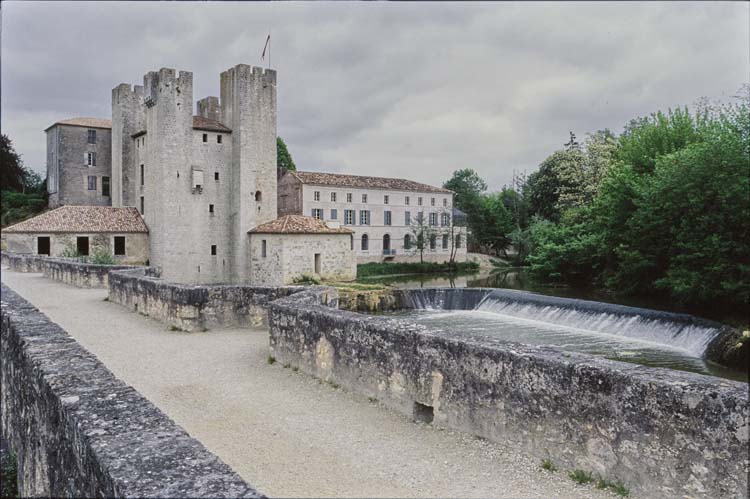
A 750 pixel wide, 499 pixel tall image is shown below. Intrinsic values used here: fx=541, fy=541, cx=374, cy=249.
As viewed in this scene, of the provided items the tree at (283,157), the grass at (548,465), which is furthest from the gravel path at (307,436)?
the tree at (283,157)

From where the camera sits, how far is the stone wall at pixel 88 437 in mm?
2098

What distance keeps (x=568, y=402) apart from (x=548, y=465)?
57 centimetres

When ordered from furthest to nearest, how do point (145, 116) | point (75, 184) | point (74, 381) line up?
point (75, 184), point (145, 116), point (74, 381)

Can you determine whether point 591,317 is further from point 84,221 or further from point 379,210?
point 379,210

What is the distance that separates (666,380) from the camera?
12.0 feet

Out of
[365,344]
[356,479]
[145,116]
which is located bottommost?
[356,479]

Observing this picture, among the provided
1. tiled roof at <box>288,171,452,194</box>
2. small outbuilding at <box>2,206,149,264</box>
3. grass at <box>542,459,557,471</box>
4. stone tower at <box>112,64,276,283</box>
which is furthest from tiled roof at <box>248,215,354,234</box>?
grass at <box>542,459,557,471</box>

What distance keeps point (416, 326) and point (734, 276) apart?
9972 mm

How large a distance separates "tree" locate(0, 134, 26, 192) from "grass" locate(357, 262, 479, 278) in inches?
1131

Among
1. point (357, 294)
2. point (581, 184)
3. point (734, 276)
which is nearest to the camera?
point (734, 276)

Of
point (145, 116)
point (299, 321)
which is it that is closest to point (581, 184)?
point (299, 321)

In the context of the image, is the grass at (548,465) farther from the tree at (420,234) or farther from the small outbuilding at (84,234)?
the tree at (420,234)

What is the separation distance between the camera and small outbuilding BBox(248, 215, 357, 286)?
96.2ft

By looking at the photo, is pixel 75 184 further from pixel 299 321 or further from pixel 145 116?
pixel 299 321
